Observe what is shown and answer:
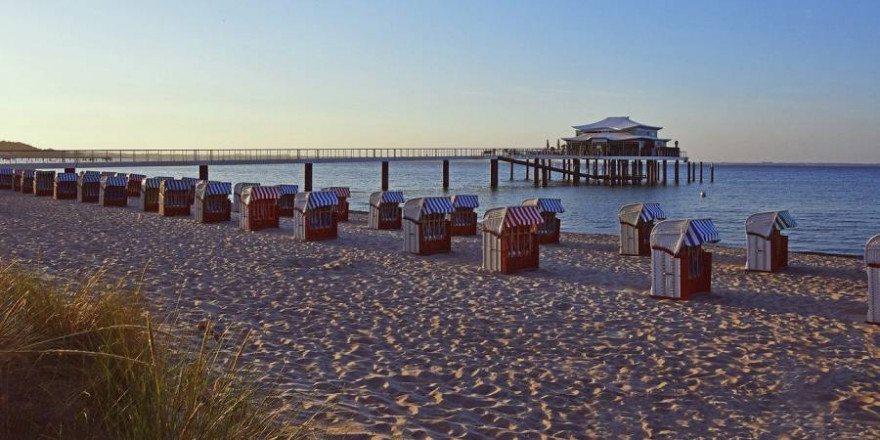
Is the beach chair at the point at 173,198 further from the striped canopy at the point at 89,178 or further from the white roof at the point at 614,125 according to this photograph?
the white roof at the point at 614,125

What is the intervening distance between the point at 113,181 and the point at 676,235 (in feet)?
73.5

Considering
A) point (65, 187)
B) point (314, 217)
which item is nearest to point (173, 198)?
point (314, 217)

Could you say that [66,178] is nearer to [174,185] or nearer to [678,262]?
[174,185]

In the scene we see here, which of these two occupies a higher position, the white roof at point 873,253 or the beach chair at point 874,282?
the white roof at point 873,253

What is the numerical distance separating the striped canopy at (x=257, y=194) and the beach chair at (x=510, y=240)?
26.3ft

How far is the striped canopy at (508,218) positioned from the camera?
13.0 metres

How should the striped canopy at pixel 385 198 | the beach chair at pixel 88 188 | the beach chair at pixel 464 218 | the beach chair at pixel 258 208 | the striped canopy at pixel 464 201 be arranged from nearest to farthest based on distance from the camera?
the striped canopy at pixel 464 201, the beach chair at pixel 464 218, the beach chair at pixel 258 208, the striped canopy at pixel 385 198, the beach chair at pixel 88 188

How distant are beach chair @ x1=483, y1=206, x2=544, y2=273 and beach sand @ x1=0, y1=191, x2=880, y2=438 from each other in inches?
14.6

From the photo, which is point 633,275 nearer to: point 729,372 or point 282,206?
point 729,372

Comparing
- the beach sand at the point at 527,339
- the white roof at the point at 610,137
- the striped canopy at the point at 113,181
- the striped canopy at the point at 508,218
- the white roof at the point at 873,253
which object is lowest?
the beach sand at the point at 527,339

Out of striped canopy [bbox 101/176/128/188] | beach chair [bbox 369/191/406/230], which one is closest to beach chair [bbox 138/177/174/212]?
striped canopy [bbox 101/176/128/188]

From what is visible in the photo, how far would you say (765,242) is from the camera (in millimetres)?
13375

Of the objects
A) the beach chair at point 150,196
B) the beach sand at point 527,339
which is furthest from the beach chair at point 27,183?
the beach sand at point 527,339

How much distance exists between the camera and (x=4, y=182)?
38344 millimetres
